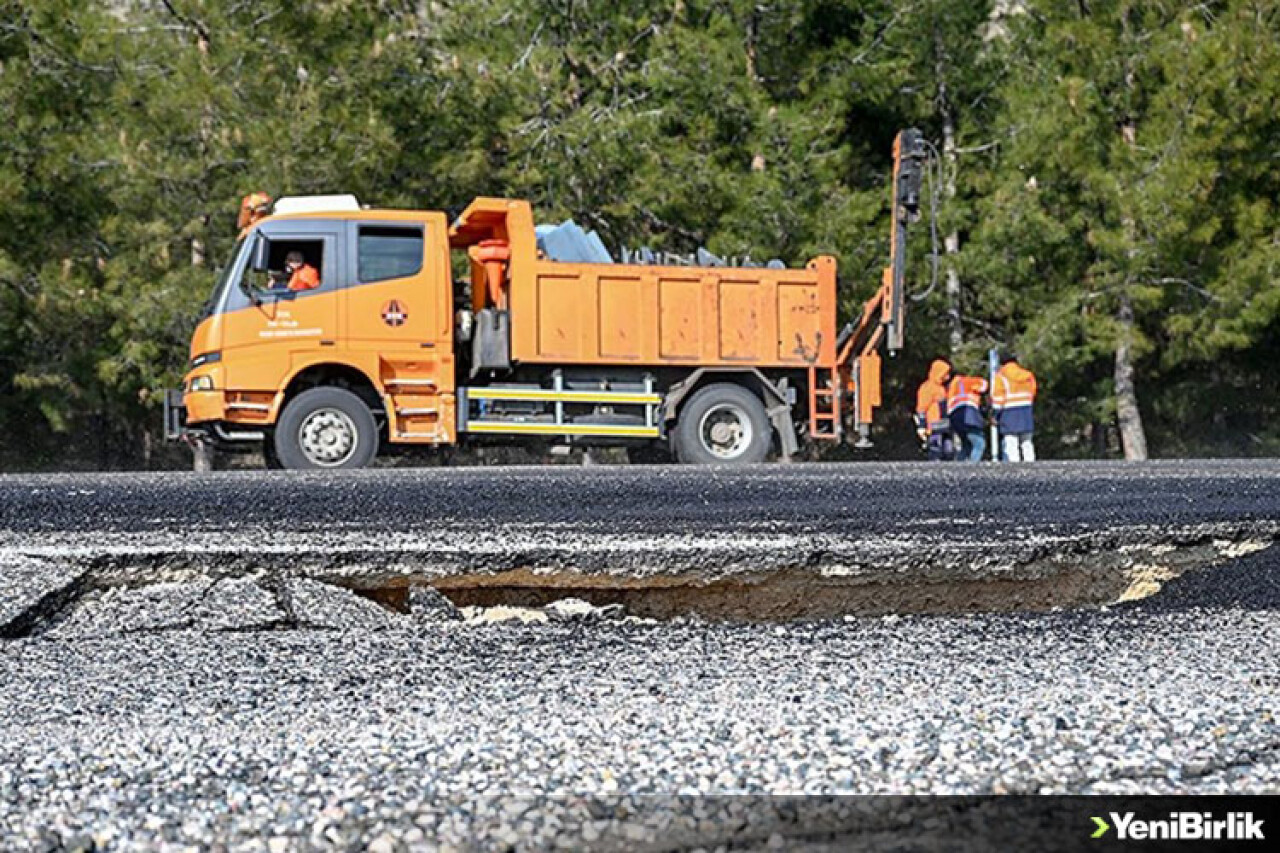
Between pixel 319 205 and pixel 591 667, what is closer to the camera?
pixel 591 667

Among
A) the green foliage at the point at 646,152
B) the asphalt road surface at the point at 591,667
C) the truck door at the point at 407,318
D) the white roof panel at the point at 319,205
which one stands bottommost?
the asphalt road surface at the point at 591,667

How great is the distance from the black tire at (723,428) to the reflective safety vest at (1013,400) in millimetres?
3553

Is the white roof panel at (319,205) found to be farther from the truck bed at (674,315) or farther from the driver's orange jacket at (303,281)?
the truck bed at (674,315)

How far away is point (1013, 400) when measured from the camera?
14.6m

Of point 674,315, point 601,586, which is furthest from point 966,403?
point 601,586

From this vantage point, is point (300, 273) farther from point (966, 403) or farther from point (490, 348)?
point (966, 403)

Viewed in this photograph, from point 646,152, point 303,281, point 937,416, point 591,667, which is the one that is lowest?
point 591,667

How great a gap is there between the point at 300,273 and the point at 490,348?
1.61 m

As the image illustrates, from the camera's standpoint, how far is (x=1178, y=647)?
3.10 meters

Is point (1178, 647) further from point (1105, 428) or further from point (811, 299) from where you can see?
point (1105, 428)

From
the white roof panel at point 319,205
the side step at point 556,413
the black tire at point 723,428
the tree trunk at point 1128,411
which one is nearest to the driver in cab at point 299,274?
the white roof panel at point 319,205

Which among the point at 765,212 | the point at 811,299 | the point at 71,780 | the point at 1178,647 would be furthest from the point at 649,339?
the point at 71,780

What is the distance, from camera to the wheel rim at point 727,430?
12055mm

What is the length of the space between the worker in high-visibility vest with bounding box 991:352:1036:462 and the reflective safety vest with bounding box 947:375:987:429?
0.18 m
